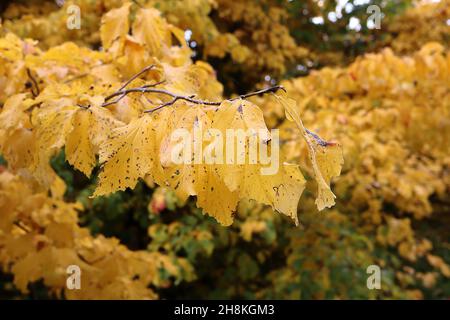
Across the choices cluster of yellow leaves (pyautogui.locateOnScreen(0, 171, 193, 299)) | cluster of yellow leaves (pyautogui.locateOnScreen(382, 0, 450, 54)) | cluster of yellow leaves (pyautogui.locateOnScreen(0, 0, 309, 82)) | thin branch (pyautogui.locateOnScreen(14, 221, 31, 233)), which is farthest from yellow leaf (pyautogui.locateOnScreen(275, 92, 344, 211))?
cluster of yellow leaves (pyautogui.locateOnScreen(382, 0, 450, 54))

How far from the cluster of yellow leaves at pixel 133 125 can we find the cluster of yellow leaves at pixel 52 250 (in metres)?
0.55

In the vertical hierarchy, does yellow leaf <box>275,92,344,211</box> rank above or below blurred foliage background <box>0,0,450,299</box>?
below

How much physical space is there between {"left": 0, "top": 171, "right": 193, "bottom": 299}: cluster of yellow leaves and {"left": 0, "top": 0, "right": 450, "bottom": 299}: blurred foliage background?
86 centimetres

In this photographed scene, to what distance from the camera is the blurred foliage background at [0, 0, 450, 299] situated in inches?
108

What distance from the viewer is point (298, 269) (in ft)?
11.8

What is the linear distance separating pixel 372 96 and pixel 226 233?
1500 millimetres

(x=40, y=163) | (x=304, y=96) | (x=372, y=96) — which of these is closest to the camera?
(x=40, y=163)

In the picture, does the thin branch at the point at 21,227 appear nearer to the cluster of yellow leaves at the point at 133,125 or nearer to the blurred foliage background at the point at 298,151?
the cluster of yellow leaves at the point at 133,125

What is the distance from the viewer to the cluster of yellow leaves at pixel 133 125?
32.8 inches

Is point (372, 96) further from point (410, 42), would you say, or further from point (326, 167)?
point (410, 42)

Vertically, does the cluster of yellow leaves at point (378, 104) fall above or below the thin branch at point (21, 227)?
above

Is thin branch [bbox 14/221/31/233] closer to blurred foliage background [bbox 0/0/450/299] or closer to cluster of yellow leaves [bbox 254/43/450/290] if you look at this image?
blurred foliage background [bbox 0/0/450/299]

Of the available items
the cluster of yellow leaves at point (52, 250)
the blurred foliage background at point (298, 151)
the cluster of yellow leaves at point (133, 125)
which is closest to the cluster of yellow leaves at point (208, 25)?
the blurred foliage background at point (298, 151)
